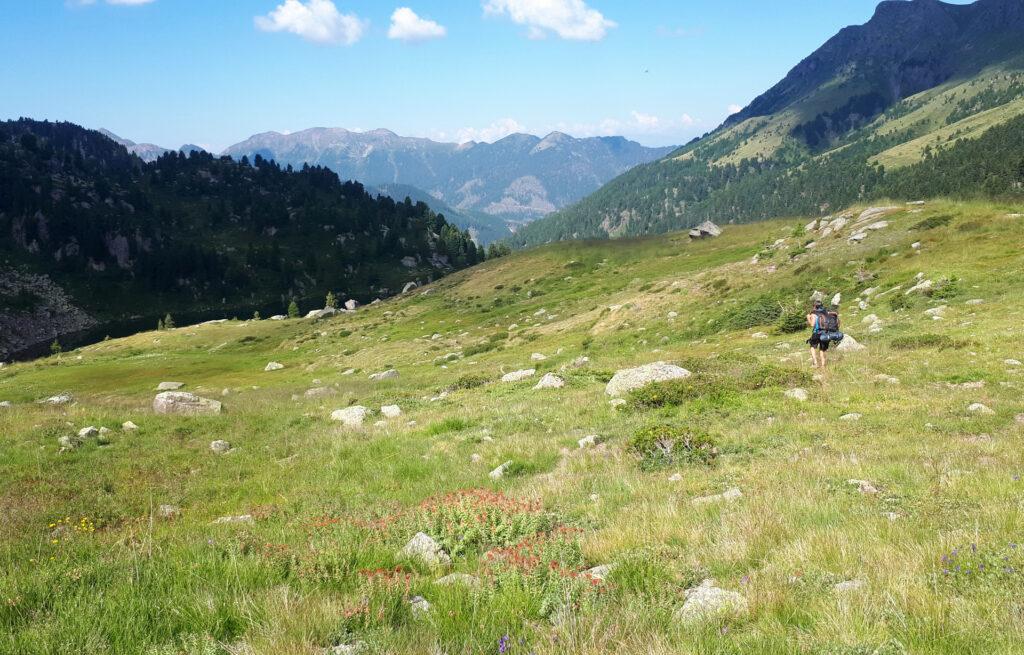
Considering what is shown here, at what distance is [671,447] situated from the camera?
10.7m

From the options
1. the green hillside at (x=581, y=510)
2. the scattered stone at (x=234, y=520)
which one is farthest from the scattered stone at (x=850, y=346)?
the scattered stone at (x=234, y=520)

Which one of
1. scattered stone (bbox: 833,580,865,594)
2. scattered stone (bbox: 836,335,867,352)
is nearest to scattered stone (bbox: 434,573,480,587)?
scattered stone (bbox: 833,580,865,594)

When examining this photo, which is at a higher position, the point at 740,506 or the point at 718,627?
the point at 718,627

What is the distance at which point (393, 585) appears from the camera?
16.2 ft

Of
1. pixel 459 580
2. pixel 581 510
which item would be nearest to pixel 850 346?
pixel 581 510

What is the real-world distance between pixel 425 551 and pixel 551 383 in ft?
52.3

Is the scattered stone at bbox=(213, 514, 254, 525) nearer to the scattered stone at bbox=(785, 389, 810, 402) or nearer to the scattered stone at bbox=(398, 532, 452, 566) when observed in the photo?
the scattered stone at bbox=(398, 532, 452, 566)

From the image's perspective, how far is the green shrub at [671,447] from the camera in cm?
1029

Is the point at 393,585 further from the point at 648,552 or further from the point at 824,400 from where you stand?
the point at 824,400

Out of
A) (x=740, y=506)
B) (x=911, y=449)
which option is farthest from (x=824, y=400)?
(x=740, y=506)

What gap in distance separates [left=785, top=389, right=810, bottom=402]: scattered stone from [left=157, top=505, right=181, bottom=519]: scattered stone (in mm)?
15097

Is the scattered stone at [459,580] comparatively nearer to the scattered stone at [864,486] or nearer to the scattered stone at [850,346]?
the scattered stone at [864,486]

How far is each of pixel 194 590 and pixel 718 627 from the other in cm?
465

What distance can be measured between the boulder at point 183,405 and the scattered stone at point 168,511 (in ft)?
48.0
